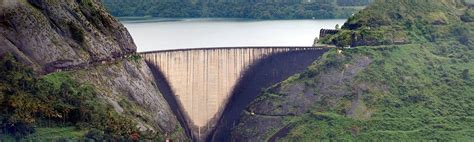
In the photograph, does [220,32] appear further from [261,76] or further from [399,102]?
[399,102]

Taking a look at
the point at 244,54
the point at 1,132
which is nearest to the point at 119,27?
the point at 244,54

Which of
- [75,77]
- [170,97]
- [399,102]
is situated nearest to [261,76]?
[170,97]

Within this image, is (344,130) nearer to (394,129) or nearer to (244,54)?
(394,129)

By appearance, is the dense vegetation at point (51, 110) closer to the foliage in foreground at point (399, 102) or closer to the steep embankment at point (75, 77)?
the steep embankment at point (75, 77)

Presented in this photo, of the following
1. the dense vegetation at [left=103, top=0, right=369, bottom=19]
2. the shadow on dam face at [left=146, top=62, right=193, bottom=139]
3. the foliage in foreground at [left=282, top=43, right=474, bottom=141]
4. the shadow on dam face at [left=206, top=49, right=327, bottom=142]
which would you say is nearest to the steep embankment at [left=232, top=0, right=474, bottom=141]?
the foliage in foreground at [left=282, top=43, right=474, bottom=141]

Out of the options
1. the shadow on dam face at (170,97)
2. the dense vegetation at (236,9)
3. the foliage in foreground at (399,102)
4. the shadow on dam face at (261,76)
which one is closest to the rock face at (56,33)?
the shadow on dam face at (170,97)
